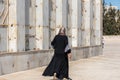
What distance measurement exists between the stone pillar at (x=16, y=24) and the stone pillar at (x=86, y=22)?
8.42 meters

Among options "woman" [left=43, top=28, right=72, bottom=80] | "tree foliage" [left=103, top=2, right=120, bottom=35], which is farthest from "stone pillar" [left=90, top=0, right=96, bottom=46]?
"tree foliage" [left=103, top=2, right=120, bottom=35]

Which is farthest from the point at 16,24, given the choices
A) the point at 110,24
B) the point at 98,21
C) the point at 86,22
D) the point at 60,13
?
the point at 110,24

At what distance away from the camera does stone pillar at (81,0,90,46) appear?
2367 cm

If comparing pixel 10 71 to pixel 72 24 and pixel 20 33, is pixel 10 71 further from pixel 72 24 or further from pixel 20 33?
pixel 72 24

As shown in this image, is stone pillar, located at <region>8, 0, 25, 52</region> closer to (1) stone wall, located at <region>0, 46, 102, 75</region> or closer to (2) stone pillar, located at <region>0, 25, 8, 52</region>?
(2) stone pillar, located at <region>0, 25, 8, 52</region>

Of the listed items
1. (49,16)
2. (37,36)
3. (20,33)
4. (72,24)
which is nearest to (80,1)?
(72,24)

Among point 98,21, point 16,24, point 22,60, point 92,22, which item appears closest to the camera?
point 16,24

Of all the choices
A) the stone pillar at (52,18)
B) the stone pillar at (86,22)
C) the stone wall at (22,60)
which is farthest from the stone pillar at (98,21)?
the stone wall at (22,60)

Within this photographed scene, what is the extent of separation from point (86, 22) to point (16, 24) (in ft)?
30.4

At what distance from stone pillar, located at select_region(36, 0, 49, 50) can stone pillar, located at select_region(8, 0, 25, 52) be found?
1796mm

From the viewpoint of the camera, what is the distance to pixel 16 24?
1521 centimetres

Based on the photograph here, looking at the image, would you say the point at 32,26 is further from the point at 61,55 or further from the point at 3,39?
the point at 61,55

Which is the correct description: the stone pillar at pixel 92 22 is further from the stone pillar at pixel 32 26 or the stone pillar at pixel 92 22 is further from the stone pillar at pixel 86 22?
the stone pillar at pixel 32 26

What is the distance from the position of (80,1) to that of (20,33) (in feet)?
25.6
